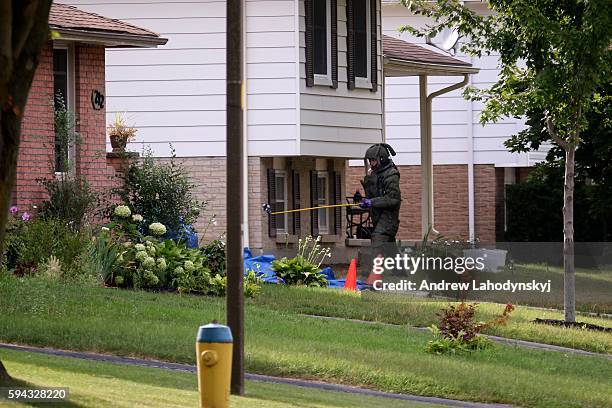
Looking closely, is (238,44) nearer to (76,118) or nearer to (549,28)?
(549,28)

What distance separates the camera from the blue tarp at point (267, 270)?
21359 millimetres

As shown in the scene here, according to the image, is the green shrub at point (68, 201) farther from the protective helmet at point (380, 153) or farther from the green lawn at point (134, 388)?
the green lawn at point (134, 388)

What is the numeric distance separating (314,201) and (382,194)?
10.9 feet

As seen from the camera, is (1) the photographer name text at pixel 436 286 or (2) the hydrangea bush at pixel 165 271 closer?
(2) the hydrangea bush at pixel 165 271

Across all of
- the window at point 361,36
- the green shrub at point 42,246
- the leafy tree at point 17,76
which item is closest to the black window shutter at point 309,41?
the window at point 361,36

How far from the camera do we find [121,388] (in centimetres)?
1080

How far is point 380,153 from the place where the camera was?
23625 millimetres

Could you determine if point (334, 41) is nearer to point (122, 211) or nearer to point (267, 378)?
point (122, 211)

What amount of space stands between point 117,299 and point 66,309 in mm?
1262

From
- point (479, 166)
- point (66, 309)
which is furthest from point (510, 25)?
point (479, 166)

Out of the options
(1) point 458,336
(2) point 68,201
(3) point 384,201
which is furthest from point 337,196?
(1) point 458,336

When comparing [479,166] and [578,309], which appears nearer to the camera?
[578,309]

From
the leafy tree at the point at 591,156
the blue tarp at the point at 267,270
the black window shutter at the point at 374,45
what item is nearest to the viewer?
the blue tarp at the point at 267,270

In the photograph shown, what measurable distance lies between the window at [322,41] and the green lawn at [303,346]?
8.08 metres
